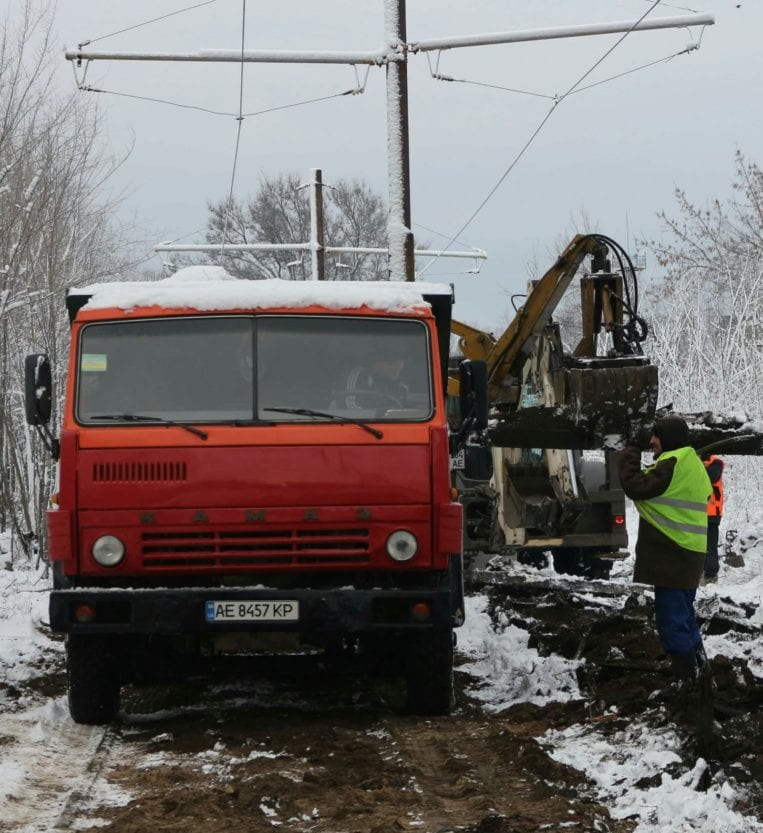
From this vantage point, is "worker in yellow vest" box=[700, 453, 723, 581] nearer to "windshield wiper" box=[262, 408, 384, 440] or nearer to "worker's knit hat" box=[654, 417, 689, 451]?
"worker's knit hat" box=[654, 417, 689, 451]

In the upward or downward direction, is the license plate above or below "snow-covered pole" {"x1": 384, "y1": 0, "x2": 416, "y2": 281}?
below

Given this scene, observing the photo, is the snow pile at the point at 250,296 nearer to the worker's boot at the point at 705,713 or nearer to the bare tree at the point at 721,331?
the worker's boot at the point at 705,713

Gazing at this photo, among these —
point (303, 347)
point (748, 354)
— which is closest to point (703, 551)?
point (303, 347)

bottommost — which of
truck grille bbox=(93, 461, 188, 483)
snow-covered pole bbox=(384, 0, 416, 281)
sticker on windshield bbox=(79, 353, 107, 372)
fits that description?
truck grille bbox=(93, 461, 188, 483)

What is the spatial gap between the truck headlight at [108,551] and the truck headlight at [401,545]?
4.94ft

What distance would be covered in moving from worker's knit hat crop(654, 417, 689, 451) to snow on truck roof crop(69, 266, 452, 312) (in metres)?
1.59

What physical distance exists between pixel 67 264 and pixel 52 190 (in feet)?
9.94

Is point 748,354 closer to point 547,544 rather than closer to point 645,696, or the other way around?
point 547,544

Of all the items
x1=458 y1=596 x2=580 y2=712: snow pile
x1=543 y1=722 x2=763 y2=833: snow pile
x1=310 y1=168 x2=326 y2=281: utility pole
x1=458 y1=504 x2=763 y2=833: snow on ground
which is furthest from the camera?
x1=310 y1=168 x2=326 y2=281: utility pole

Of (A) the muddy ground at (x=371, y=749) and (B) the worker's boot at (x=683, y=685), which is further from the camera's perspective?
(B) the worker's boot at (x=683, y=685)

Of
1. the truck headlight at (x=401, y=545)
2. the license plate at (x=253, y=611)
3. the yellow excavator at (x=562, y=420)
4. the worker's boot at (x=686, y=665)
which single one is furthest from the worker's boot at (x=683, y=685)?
the license plate at (x=253, y=611)

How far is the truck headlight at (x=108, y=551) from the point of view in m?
7.47

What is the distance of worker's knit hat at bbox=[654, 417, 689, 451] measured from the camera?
305 inches

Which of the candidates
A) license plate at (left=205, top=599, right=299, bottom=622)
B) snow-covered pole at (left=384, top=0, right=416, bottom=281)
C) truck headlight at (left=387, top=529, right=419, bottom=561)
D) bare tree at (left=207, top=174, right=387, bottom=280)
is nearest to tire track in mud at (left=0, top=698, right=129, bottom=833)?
license plate at (left=205, top=599, right=299, bottom=622)
